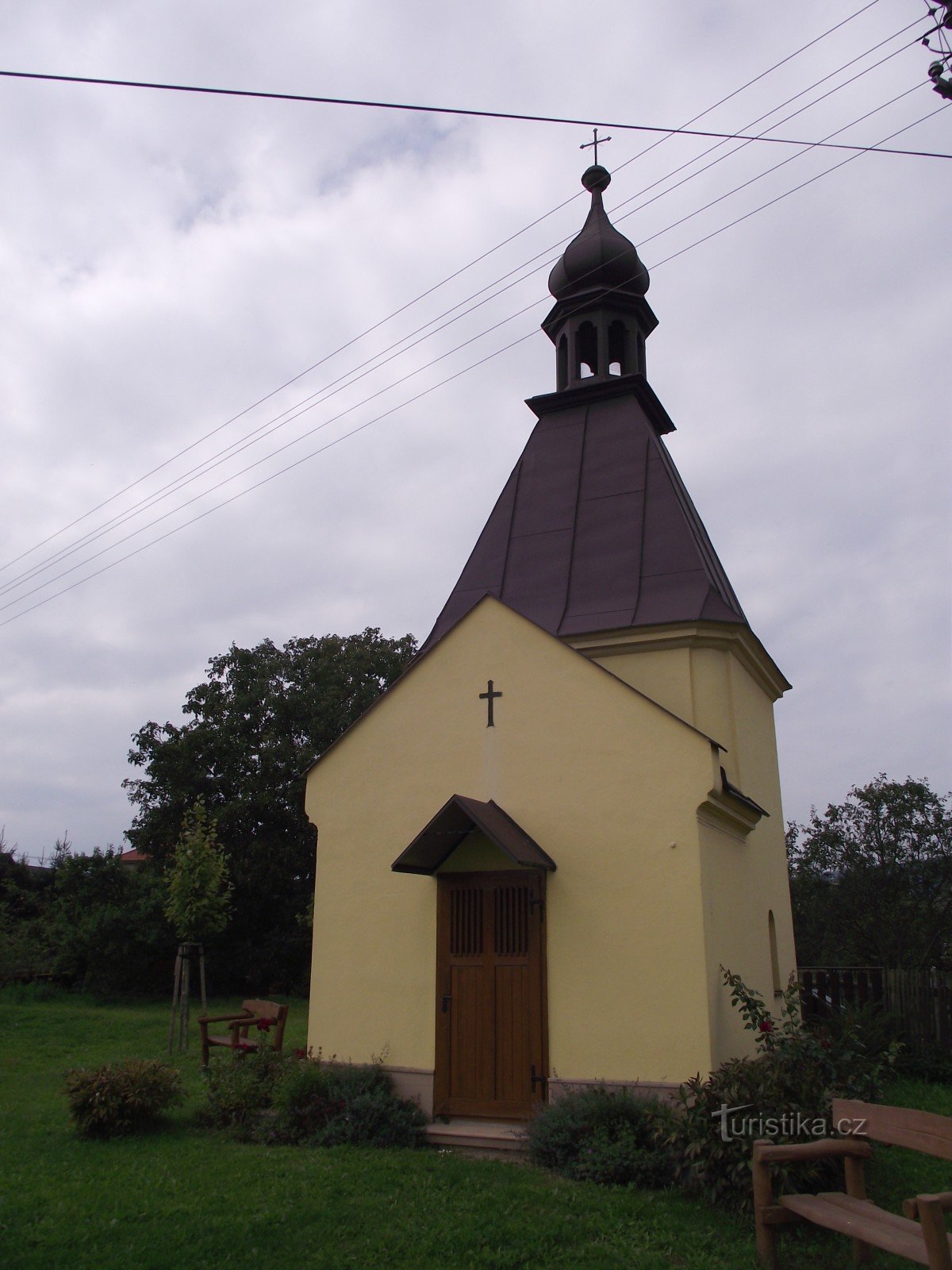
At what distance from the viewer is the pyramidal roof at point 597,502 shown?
1148 centimetres

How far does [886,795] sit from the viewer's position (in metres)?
18.7

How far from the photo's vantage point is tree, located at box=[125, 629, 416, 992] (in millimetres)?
28312

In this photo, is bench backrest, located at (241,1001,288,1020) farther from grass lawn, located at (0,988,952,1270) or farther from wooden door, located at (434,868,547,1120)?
wooden door, located at (434,868,547,1120)

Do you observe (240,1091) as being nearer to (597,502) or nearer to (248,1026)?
(248,1026)

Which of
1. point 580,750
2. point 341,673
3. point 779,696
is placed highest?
point 341,673

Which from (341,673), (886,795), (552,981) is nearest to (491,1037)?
(552,981)

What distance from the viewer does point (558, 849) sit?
889 centimetres

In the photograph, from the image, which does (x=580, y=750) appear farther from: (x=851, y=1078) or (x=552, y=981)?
(x=851, y=1078)

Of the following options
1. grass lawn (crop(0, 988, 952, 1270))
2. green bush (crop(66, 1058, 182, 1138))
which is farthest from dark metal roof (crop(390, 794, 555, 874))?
green bush (crop(66, 1058, 182, 1138))

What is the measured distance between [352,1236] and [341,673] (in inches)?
997

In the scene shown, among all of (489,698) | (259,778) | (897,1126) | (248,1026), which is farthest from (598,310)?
(259,778)

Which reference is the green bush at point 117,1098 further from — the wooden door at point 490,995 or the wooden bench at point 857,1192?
the wooden bench at point 857,1192

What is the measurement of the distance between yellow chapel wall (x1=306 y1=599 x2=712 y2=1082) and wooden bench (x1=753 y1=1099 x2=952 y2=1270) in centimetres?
207

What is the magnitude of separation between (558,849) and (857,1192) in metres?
3.84
